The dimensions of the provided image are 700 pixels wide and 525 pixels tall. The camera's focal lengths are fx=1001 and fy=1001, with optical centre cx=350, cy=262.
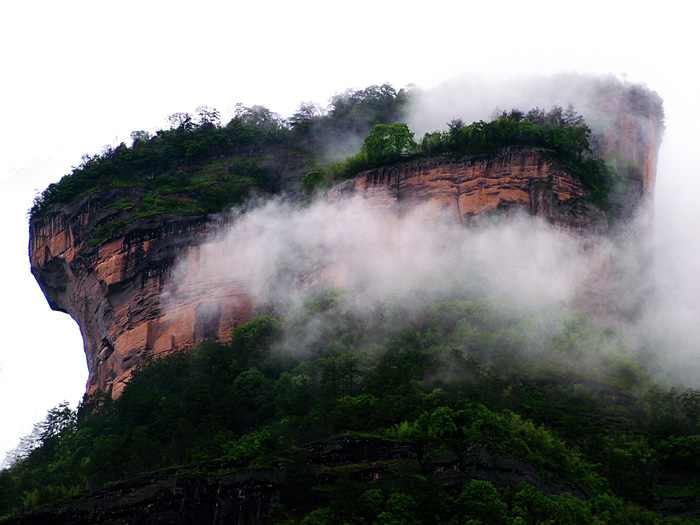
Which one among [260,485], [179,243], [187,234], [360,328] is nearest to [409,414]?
[260,485]

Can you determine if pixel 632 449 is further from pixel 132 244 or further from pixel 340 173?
pixel 132 244

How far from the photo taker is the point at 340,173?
77938 mm

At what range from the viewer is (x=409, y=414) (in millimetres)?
51938

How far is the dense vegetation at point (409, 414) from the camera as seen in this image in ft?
150

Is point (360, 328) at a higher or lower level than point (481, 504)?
higher

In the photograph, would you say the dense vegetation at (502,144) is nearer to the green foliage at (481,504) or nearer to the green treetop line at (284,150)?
the green treetop line at (284,150)

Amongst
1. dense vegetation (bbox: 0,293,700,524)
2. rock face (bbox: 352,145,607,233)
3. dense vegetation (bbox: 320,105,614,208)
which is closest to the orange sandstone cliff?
rock face (bbox: 352,145,607,233)

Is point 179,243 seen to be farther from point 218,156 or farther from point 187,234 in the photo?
point 218,156

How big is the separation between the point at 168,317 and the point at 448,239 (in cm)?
2155

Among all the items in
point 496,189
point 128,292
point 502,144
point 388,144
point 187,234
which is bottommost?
point 128,292

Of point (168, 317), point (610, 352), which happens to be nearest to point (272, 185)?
point (168, 317)

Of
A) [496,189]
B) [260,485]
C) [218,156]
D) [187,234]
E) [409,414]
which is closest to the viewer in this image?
[260,485]

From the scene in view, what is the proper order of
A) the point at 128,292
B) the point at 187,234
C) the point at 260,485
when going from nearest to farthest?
the point at 260,485, the point at 128,292, the point at 187,234

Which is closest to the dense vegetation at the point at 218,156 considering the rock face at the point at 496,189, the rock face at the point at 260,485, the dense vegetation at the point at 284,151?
the dense vegetation at the point at 284,151
